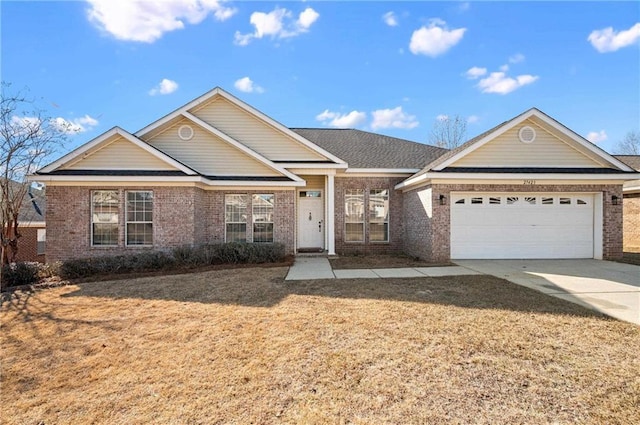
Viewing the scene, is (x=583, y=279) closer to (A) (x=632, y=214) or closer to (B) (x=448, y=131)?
(A) (x=632, y=214)

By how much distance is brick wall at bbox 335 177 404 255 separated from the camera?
14219 millimetres

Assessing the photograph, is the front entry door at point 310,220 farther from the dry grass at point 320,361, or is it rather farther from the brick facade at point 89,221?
the dry grass at point 320,361

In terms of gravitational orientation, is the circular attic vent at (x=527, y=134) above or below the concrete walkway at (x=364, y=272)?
above

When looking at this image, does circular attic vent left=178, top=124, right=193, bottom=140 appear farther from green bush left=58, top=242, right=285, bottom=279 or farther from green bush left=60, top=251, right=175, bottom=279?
green bush left=60, top=251, right=175, bottom=279

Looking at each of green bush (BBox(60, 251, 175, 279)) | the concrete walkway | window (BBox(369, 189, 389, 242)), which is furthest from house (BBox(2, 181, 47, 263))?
window (BBox(369, 189, 389, 242))

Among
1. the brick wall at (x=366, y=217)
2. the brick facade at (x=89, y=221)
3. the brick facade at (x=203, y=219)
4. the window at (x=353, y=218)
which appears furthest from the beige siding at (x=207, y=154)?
the window at (x=353, y=218)

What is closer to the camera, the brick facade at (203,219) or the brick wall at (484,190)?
the brick facade at (203,219)

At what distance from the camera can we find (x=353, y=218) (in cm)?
1434

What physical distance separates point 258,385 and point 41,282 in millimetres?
9271

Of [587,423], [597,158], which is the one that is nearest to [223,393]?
[587,423]

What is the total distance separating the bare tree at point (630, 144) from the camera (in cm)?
3500

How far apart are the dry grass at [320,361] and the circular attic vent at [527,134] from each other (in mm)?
7373

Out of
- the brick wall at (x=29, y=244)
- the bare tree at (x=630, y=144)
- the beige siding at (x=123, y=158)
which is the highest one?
the bare tree at (x=630, y=144)

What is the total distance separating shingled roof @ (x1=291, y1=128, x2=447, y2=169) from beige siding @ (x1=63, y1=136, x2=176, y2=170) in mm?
7767
